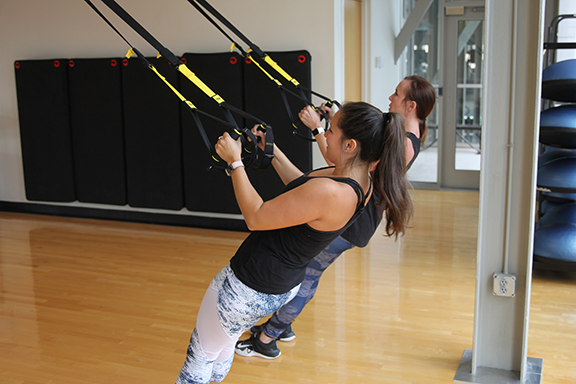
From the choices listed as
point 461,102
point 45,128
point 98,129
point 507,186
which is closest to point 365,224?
point 507,186

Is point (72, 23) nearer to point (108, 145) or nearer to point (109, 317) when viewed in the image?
point (108, 145)

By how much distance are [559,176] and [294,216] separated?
9.61ft

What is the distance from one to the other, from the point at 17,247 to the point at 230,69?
2.72 metres

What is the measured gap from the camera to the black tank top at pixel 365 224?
259 cm

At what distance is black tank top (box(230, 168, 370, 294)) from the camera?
174 centimetres

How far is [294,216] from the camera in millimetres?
1636

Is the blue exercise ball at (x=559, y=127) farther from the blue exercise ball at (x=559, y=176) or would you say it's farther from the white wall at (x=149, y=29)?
the white wall at (x=149, y=29)

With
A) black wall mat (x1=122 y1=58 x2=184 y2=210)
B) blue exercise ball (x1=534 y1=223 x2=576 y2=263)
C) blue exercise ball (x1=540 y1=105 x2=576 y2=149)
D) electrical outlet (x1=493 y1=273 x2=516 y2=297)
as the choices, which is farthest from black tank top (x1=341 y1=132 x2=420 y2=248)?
black wall mat (x1=122 y1=58 x2=184 y2=210)

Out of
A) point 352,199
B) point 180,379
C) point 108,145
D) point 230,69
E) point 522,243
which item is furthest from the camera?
point 108,145

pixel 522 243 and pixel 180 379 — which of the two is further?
pixel 522 243

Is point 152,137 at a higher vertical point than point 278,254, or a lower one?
higher

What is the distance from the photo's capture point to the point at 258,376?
2.65 meters

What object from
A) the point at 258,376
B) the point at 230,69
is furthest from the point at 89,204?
the point at 258,376

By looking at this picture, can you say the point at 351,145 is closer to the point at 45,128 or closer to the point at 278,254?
the point at 278,254
